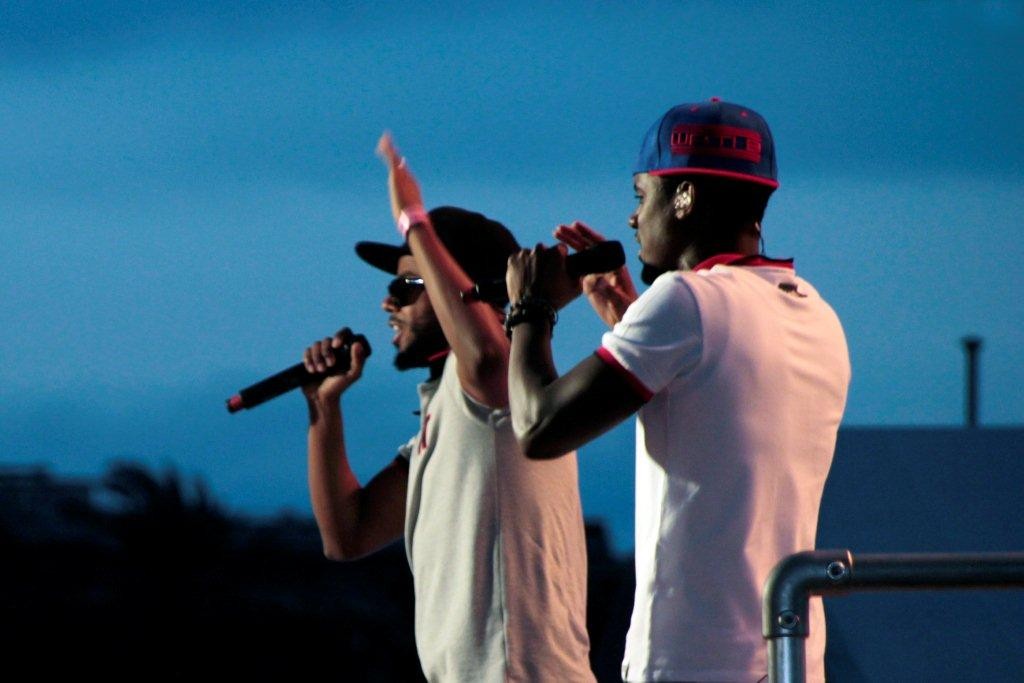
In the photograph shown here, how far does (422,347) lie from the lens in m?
2.59

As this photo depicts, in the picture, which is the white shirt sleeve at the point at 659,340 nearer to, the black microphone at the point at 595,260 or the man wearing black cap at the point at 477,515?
the black microphone at the point at 595,260

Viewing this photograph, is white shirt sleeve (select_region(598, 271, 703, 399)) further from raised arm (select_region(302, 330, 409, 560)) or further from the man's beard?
raised arm (select_region(302, 330, 409, 560))

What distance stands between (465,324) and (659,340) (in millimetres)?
617

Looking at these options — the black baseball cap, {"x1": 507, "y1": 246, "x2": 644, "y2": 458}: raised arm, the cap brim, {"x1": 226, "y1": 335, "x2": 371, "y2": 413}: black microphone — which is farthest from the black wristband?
{"x1": 226, "y1": 335, "x2": 371, "y2": 413}: black microphone

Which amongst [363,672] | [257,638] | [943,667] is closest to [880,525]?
[943,667]

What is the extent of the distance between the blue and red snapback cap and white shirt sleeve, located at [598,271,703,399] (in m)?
0.19

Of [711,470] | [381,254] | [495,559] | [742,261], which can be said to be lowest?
[495,559]

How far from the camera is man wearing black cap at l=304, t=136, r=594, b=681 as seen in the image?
2.21 meters

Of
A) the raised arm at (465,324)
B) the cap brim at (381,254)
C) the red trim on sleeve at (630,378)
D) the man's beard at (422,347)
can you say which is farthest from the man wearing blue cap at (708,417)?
the cap brim at (381,254)

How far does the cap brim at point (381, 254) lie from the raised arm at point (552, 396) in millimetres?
883

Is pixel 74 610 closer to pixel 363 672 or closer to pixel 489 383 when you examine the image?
pixel 363 672

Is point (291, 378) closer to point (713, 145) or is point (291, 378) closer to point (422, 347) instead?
point (422, 347)

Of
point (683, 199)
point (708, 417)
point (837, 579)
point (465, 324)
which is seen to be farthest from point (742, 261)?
point (465, 324)

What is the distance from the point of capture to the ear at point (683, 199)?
1.89 m
